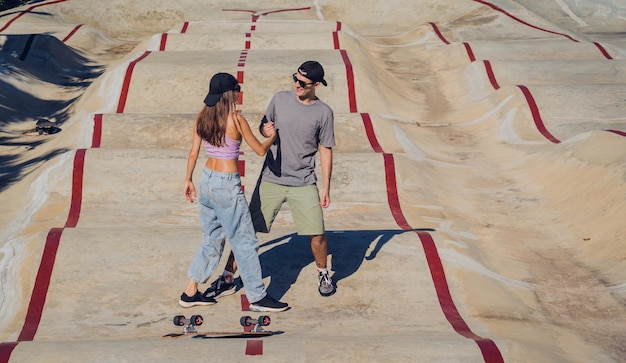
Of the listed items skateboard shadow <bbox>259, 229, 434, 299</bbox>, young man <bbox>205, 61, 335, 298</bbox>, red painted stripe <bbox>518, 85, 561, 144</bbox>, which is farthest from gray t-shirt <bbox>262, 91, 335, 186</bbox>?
red painted stripe <bbox>518, 85, 561, 144</bbox>

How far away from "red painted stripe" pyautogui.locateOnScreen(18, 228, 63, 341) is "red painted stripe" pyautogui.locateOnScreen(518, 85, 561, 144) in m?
9.91

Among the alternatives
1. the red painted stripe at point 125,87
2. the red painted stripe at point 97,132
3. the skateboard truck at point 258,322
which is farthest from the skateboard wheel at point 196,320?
the red painted stripe at point 125,87

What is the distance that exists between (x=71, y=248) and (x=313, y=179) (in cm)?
305

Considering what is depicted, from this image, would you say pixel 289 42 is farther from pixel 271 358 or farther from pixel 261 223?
pixel 271 358

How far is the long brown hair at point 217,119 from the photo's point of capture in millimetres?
7945

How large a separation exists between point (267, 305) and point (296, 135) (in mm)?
1746

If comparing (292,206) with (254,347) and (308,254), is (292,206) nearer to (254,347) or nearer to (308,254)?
(308,254)

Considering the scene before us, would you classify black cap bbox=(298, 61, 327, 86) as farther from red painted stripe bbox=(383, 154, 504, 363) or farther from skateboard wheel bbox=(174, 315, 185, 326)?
red painted stripe bbox=(383, 154, 504, 363)

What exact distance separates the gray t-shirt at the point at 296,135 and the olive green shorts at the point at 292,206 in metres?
0.08

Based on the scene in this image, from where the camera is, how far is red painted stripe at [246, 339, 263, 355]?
717 cm

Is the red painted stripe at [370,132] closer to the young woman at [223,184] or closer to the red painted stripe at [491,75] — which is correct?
the red painted stripe at [491,75]

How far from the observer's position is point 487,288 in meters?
9.75

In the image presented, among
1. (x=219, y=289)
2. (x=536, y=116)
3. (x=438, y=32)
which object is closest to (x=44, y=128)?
(x=536, y=116)

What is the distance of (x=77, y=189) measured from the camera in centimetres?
1280
